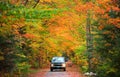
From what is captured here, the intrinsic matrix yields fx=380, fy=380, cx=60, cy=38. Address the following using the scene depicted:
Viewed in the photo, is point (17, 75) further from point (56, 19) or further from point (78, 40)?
point (78, 40)

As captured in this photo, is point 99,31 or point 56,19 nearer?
point 99,31

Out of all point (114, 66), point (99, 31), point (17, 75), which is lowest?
point (17, 75)

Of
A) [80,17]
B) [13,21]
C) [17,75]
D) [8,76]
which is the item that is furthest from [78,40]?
[13,21]

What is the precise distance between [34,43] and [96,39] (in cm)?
1359

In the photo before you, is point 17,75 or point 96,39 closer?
point 96,39

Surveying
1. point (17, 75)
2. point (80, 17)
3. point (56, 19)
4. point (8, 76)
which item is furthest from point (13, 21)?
point (80, 17)

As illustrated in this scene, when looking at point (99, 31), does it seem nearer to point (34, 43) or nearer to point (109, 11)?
point (109, 11)

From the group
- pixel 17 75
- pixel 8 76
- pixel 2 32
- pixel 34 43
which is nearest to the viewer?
pixel 2 32

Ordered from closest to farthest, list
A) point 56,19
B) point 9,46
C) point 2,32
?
point 2,32 < point 9,46 < point 56,19

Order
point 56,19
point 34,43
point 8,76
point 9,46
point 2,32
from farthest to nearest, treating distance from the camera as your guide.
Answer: point 56,19, point 34,43, point 8,76, point 9,46, point 2,32

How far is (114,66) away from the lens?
69.6 ft

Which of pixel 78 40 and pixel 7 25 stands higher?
pixel 7 25

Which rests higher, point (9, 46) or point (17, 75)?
point (9, 46)

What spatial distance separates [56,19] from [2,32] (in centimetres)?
2090
